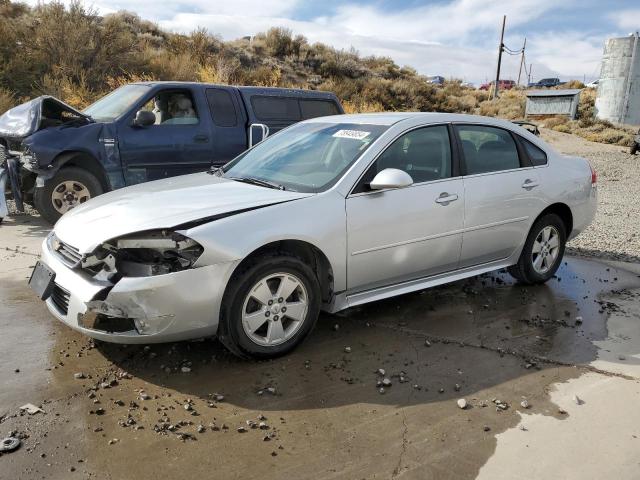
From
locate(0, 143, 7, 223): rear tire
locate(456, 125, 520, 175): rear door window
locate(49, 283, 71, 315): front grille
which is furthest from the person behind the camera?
locate(0, 143, 7, 223): rear tire

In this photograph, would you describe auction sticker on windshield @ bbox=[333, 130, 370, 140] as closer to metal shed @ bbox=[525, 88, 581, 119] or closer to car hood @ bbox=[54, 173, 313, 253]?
car hood @ bbox=[54, 173, 313, 253]

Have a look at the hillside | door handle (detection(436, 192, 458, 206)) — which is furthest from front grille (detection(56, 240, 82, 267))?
the hillside

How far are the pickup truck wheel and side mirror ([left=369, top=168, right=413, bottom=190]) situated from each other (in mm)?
4718

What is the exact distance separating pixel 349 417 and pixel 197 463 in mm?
894

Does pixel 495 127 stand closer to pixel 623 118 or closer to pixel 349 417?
pixel 349 417

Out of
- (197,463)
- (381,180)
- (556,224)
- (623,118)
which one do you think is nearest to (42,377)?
(197,463)

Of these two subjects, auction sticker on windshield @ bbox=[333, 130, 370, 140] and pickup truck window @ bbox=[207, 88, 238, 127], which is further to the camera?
pickup truck window @ bbox=[207, 88, 238, 127]

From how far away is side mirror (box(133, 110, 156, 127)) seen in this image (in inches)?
291

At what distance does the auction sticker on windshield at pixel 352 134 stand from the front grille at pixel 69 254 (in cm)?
220

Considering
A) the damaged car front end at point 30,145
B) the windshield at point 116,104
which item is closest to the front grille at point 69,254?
the damaged car front end at point 30,145

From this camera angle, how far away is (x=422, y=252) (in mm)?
4473

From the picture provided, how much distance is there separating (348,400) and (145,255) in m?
1.55

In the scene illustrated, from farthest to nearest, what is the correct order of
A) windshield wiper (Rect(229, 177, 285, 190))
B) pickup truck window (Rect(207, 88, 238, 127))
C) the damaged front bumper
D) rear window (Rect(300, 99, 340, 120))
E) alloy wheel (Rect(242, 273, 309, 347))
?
rear window (Rect(300, 99, 340, 120))
pickup truck window (Rect(207, 88, 238, 127))
windshield wiper (Rect(229, 177, 285, 190))
alloy wheel (Rect(242, 273, 309, 347))
the damaged front bumper

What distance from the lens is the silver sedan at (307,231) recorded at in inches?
136
